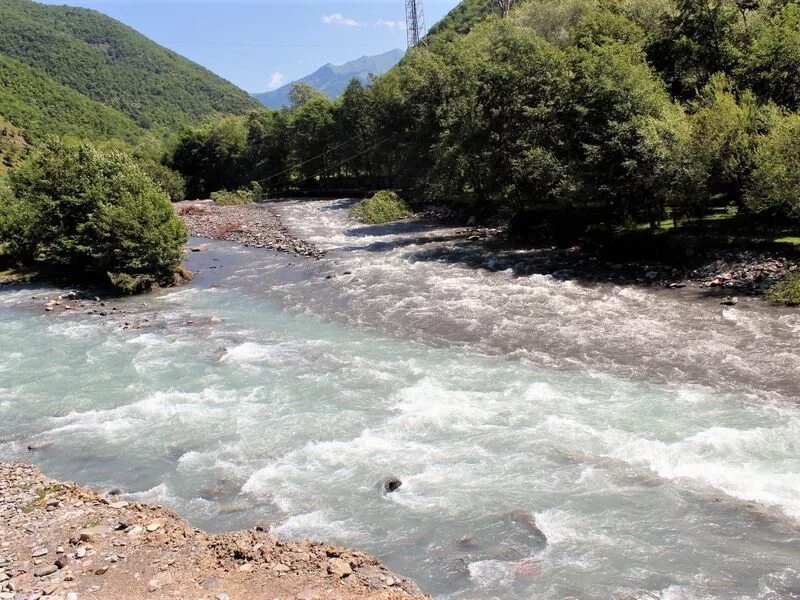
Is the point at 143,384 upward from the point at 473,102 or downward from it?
downward

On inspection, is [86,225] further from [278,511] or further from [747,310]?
[747,310]

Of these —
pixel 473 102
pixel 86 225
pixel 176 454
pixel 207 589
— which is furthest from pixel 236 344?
pixel 473 102

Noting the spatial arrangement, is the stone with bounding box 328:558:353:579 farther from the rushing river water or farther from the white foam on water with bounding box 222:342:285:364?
the white foam on water with bounding box 222:342:285:364

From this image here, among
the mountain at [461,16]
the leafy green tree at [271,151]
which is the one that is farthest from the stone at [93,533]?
the mountain at [461,16]

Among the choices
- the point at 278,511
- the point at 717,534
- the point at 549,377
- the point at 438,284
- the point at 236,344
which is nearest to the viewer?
the point at 717,534

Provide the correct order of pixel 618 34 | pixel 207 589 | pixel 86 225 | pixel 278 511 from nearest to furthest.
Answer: pixel 207 589 → pixel 278 511 → pixel 86 225 → pixel 618 34

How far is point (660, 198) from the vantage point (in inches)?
1239

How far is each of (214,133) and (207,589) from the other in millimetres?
108432

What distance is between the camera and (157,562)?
10.0 metres

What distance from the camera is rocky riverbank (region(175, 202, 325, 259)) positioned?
46.8 metres

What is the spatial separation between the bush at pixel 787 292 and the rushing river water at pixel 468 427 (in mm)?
873

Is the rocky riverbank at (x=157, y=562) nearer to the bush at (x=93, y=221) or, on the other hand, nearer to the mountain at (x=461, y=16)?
the bush at (x=93, y=221)

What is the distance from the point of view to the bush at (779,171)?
84.0ft

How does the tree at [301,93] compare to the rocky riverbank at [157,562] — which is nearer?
the rocky riverbank at [157,562]
